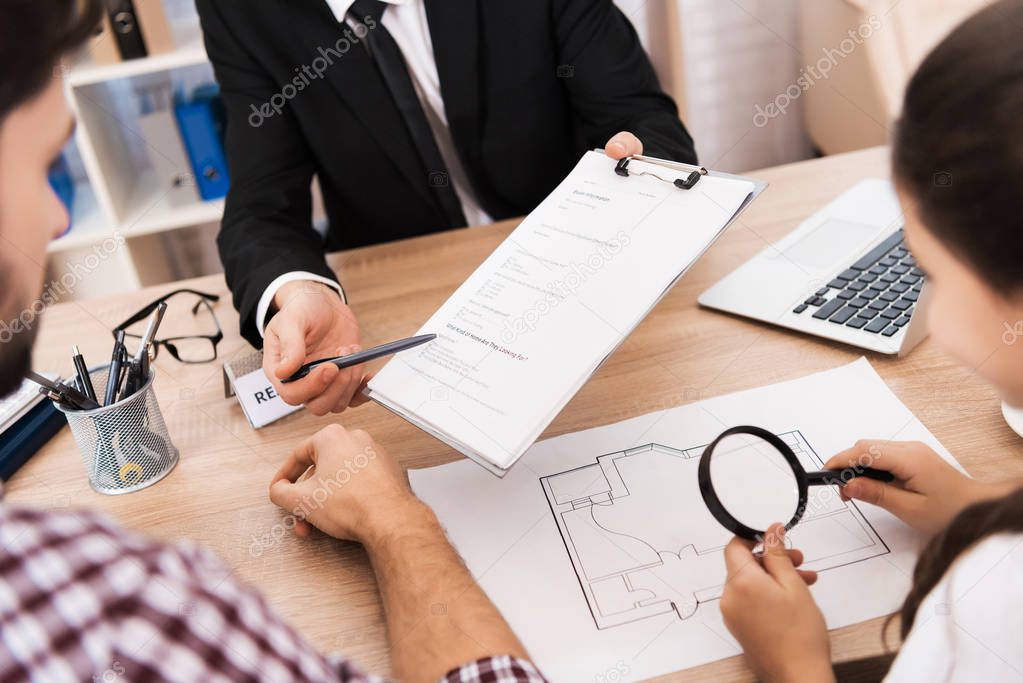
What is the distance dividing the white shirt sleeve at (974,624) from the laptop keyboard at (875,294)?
43 cm

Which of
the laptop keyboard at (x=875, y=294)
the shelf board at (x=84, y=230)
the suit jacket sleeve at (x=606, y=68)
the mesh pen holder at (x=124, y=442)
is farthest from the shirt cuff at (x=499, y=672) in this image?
the shelf board at (x=84, y=230)

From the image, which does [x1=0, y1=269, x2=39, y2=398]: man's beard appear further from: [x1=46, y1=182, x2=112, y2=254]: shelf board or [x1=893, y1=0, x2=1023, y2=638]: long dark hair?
[x1=46, y1=182, x2=112, y2=254]: shelf board

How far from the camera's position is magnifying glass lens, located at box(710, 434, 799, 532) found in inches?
29.5

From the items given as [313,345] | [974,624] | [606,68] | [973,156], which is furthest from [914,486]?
[606,68]

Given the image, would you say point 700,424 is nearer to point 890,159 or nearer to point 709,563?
point 709,563

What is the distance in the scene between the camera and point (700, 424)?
0.92 m

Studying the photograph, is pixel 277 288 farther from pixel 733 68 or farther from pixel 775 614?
pixel 733 68

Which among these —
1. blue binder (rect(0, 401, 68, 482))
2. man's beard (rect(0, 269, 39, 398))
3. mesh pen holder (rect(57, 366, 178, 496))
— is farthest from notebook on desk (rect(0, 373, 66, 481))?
man's beard (rect(0, 269, 39, 398))

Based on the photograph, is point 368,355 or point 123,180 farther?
point 123,180

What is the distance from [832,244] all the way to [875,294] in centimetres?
14

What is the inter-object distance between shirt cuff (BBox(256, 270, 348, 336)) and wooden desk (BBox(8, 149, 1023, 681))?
0.06 meters

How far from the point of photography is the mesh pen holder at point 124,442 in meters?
0.91

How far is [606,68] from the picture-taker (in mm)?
1458

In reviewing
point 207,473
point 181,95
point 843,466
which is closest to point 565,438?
point 843,466
